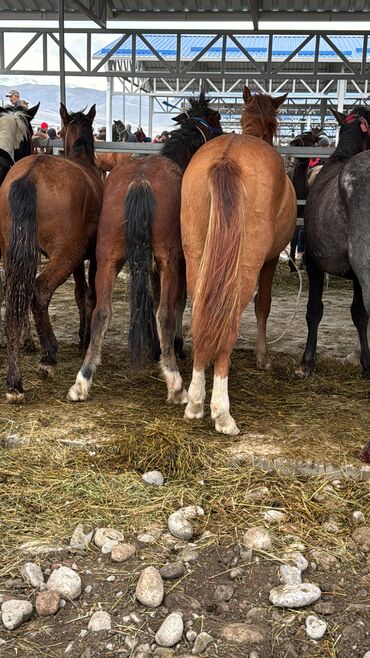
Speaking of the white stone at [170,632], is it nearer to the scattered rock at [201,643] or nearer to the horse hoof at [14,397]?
the scattered rock at [201,643]

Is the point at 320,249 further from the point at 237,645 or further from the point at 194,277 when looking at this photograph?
Result: the point at 237,645

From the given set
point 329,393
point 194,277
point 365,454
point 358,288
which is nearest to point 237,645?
point 365,454

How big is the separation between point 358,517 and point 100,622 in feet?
4.87

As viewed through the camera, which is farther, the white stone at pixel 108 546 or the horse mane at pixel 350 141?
the horse mane at pixel 350 141

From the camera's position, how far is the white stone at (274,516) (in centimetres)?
309

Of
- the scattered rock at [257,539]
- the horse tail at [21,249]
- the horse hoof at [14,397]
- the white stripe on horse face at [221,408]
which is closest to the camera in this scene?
the scattered rock at [257,539]

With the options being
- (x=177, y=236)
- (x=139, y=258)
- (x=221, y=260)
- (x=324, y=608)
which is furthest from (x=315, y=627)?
(x=177, y=236)

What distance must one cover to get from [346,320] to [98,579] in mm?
5710

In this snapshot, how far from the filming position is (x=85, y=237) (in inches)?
191

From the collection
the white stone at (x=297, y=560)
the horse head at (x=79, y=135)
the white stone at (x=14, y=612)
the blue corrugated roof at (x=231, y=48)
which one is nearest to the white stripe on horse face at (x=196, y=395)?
the white stone at (x=297, y=560)

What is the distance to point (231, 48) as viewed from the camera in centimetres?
1942

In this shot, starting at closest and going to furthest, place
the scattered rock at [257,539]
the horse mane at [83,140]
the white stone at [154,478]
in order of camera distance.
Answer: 1. the scattered rock at [257,539]
2. the white stone at [154,478]
3. the horse mane at [83,140]

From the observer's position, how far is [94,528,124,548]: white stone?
2.88 meters

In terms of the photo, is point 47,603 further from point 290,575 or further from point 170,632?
point 290,575
